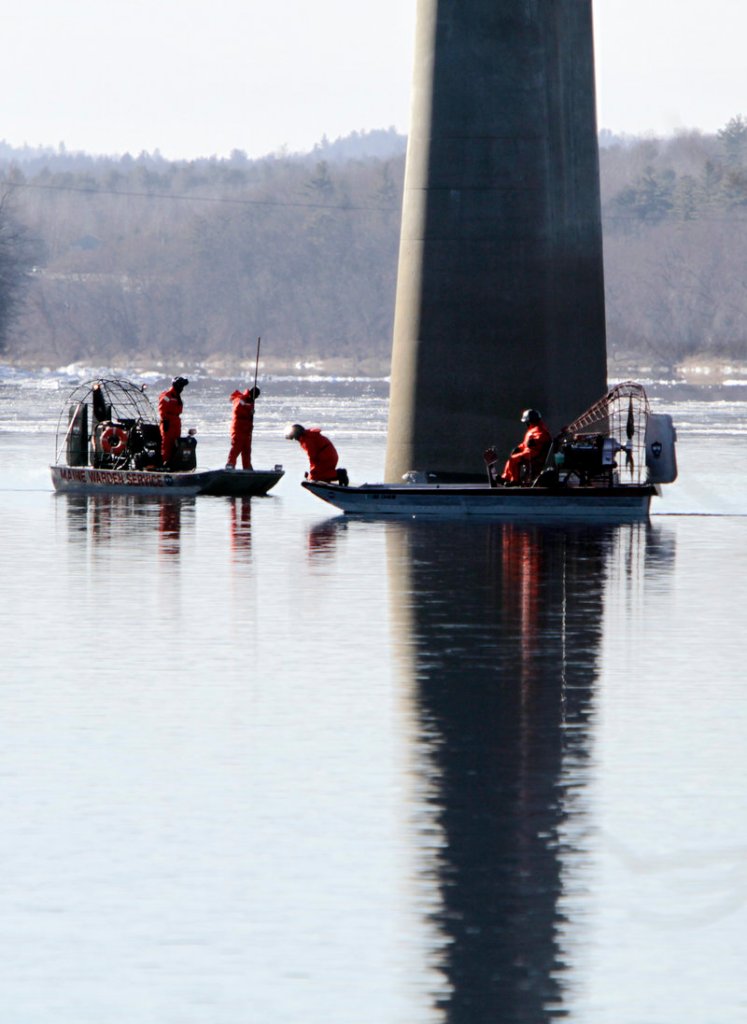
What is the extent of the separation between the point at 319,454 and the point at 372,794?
62.1 ft

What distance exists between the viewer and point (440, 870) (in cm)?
884

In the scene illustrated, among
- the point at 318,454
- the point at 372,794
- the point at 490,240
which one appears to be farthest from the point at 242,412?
the point at 372,794

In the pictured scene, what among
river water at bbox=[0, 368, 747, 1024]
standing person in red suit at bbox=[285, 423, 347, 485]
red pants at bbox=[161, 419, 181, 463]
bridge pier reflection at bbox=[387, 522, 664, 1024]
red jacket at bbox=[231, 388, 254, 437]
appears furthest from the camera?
red pants at bbox=[161, 419, 181, 463]

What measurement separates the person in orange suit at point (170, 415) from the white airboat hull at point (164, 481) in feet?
1.20

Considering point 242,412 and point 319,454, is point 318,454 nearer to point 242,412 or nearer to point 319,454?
point 319,454

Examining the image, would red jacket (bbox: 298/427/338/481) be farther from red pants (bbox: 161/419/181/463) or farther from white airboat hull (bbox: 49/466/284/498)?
red pants (bbox: 161/419/181/463)

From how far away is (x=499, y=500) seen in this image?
28.3m

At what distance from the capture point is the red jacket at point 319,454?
28.9m

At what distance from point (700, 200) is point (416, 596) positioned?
18428 centimetres

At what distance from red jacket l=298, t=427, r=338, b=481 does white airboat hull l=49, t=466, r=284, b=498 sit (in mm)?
2741

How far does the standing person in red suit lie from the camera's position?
1136 inches

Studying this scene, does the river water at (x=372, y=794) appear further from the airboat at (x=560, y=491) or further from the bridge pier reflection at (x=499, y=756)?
the airboat at (x=560, y=491)

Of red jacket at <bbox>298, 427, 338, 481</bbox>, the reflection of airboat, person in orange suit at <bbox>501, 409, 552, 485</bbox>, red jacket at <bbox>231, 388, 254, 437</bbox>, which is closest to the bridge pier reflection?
person in orange suit at <bbox>501, 409, 552, 485</bbox>

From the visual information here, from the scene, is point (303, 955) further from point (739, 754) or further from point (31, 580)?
point (31, 580)
